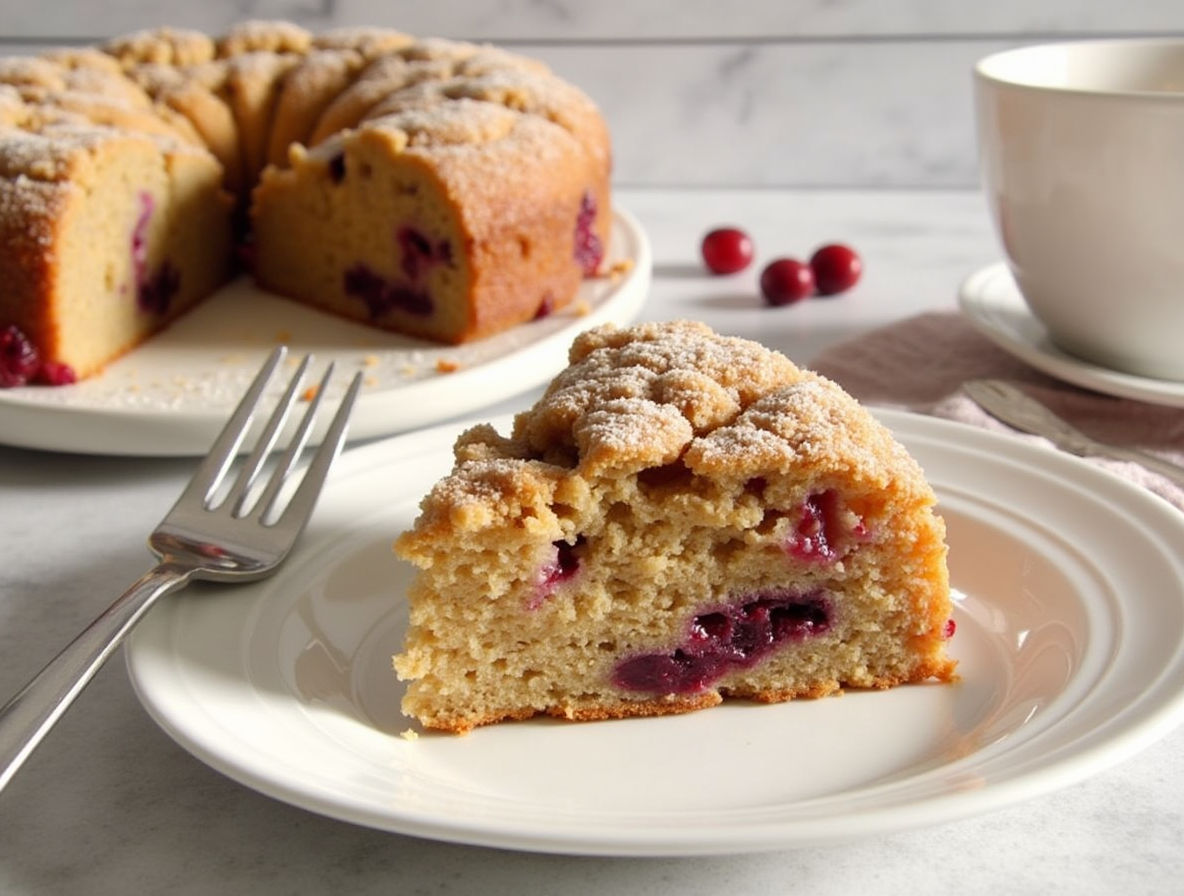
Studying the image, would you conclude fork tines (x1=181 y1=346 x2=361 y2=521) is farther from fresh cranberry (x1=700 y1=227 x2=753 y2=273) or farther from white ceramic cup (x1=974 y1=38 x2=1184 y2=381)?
fresh cranberry (x1=700 y1=227 x2=753 y2=273)

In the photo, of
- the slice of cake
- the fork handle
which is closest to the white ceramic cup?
the slice of cake

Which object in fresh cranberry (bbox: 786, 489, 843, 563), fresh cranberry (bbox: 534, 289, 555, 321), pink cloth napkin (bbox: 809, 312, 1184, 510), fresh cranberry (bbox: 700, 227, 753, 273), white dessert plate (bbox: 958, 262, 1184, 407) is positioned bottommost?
fresh cranberry (bbox: 700, 227, 753, 273)

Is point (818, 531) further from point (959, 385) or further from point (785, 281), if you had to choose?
point (785, 281)

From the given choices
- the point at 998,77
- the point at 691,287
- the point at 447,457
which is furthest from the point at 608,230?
the point at 447,457

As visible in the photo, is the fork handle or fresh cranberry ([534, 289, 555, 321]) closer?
the fork handle

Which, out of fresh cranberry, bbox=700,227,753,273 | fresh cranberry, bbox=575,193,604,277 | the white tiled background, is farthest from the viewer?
the white tiled background

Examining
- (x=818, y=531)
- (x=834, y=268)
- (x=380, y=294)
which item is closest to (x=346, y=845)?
(x=818, y=531)
